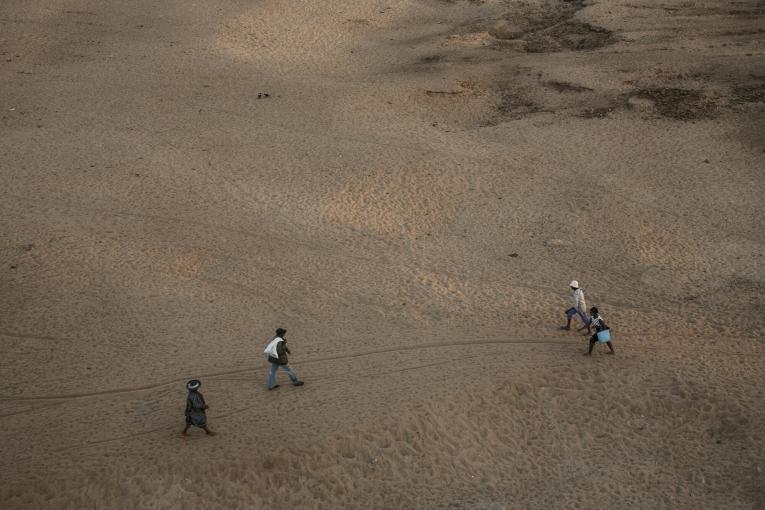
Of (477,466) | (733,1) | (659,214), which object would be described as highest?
(733,1)

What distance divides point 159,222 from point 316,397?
836 cm

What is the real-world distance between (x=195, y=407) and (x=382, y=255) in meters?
7.39

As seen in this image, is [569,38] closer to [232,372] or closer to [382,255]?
[382,255]

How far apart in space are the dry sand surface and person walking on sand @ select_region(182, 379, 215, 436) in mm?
458

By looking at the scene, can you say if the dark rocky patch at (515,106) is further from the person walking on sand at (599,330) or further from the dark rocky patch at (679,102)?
the person walking on sand at (599,330)

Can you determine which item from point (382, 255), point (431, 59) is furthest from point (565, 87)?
point (382, 255)

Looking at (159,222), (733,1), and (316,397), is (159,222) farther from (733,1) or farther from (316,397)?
(733,1)

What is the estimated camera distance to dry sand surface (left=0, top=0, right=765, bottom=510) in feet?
39.2

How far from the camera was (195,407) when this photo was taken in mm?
11609

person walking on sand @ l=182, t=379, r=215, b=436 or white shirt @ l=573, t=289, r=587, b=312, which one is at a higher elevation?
white shirt @ l=573, t=289, r=587, b=312

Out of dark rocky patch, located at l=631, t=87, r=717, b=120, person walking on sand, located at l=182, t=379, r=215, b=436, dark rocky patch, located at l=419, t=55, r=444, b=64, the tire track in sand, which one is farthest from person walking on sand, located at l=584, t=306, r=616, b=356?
dark rocky patch, located at l=419, t=55, r=444, b=64

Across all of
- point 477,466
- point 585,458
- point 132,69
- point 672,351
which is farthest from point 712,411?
point 132,69

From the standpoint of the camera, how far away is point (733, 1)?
102 ft

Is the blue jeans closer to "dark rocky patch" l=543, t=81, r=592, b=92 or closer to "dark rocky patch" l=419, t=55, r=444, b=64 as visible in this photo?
"dark rocky patch" l=543, t=81, r=592, b=92
